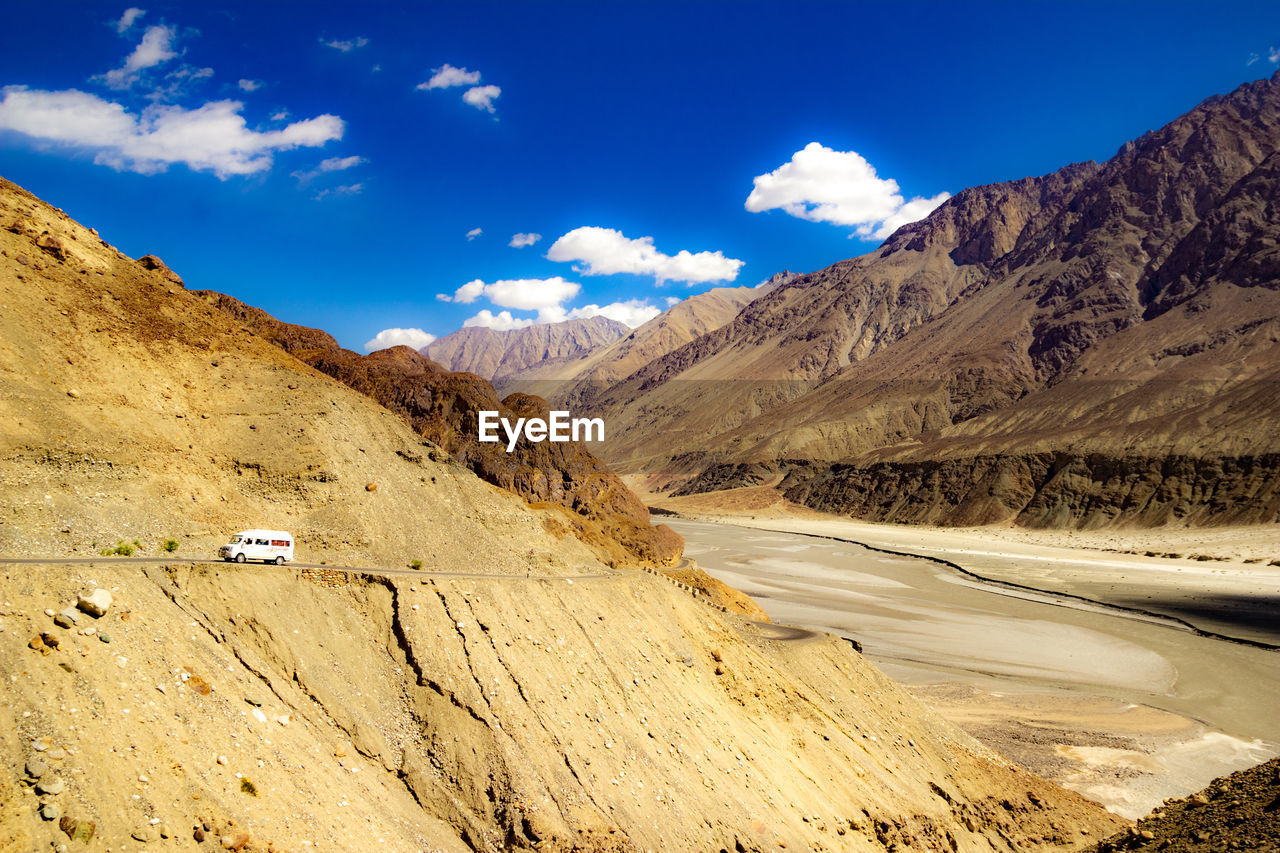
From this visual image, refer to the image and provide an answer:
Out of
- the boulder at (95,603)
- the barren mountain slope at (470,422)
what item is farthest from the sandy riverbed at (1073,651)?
the boulder at (95,603)

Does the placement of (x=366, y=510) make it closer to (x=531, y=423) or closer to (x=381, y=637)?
(x=381, y=637)

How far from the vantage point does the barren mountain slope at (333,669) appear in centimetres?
902

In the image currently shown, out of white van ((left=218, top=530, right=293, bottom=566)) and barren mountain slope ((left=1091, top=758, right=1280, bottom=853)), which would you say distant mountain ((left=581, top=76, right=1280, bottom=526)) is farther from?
white van ((left=218, top=530, right=293, bottom=566))

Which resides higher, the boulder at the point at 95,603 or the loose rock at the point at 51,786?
the boulder at the point at 95,603

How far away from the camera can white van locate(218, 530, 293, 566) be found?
14312 millimetres

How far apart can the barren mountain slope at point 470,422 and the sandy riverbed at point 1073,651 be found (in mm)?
10579

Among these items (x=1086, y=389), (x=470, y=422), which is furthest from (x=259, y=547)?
(x=1086, y=389)

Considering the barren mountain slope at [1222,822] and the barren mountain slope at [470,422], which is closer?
the barren mountain slope at [1222,822]

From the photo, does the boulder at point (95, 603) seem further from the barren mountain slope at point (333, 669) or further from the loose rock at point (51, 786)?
the loose rock at point (51, 786)

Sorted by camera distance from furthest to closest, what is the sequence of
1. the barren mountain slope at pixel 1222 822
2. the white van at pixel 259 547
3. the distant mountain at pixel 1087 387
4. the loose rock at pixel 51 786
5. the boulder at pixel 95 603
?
the distant mountain at pixel 1087 387 → the white van at pixel 259 547 → the boulder at pixel 95 603 → the barren mountain slope at pixel 1222 822 → the loose rock at pixel 51 786

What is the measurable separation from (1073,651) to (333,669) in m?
35.3

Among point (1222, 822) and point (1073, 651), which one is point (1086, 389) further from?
point (1222, 822)

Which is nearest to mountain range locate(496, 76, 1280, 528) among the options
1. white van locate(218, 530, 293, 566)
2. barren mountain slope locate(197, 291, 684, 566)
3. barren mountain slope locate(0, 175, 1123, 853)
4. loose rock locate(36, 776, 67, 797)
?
barren mountain slope locate(197, 291, 684, 566)

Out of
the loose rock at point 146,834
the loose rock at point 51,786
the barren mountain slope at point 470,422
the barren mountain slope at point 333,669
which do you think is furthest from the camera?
the barren mountain slope at point 470,422
